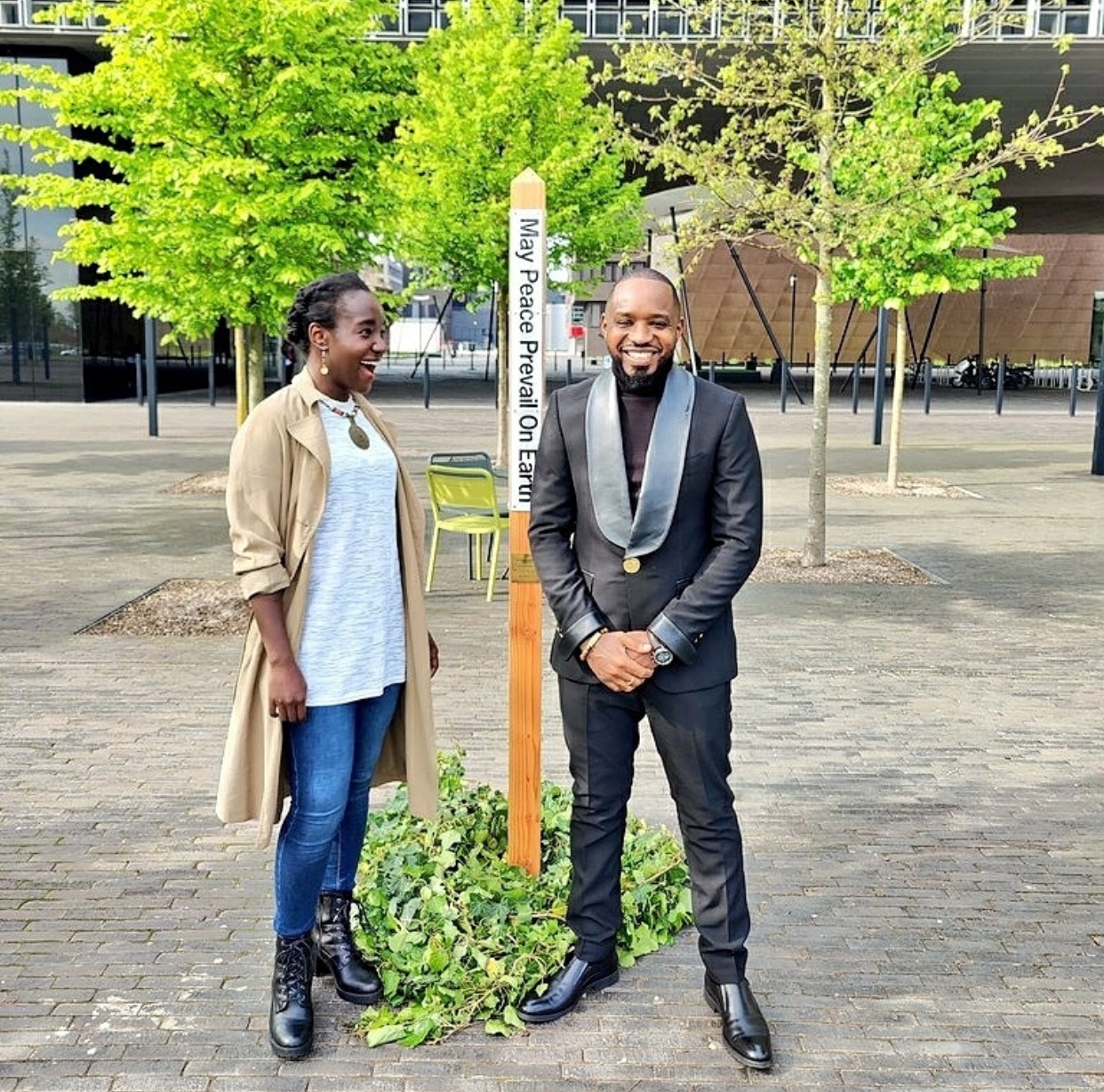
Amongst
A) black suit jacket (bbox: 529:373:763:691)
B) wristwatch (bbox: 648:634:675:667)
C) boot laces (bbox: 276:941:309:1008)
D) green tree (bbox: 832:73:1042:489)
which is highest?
green tree (bbox: 832:73:1042:489)

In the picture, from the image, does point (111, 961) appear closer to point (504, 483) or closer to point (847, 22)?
point (847, 22)

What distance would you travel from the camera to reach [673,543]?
3.07 meters

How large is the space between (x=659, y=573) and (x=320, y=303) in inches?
41.0

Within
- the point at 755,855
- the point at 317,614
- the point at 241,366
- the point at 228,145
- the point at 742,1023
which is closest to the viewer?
the point at 317,614

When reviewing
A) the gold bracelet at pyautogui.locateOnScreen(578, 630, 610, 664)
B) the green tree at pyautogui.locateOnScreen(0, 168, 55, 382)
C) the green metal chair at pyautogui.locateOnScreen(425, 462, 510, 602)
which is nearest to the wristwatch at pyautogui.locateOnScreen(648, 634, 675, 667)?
the gold bracelet at pyautogui.locateOnScreen(578, 630, 610, 664)

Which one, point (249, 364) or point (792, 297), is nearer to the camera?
point (249, 364)

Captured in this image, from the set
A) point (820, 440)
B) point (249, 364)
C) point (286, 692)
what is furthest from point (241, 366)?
point (286, 692)

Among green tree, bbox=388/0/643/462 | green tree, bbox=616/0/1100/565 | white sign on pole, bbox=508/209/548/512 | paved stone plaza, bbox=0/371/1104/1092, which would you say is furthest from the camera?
green tree, bbox=388/0/643/462

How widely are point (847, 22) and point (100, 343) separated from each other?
27.6 m

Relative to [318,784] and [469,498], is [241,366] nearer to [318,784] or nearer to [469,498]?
[469,498]

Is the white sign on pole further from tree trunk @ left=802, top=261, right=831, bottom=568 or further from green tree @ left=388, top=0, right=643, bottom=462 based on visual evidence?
green tree @ left=388, top=0, right=643, bottom=462

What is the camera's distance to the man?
303 cm

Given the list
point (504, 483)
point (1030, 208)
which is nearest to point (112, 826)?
point (504, 483)

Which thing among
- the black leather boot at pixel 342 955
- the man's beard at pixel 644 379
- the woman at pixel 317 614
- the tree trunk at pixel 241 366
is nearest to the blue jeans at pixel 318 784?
the woman at pixel 317 614
